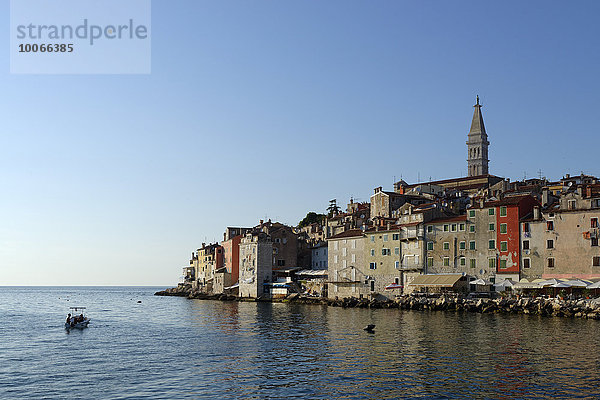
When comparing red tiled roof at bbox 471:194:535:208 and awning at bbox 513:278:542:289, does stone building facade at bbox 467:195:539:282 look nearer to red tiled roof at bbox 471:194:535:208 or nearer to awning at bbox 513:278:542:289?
red tiled roof at bbox 471:194:535:208

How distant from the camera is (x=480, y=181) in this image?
125 m

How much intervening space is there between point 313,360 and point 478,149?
143 metres

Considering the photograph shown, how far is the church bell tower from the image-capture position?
169750 millimetres

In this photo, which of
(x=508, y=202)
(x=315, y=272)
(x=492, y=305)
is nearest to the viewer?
(x=492, y=305)

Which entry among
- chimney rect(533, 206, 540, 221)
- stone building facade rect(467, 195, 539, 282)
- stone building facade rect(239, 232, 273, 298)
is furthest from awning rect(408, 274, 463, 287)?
stone building facade rect(239, 232, 273, 298)

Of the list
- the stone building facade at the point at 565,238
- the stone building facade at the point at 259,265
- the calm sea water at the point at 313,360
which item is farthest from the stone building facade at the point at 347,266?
the calm sea water at the point at 313,360

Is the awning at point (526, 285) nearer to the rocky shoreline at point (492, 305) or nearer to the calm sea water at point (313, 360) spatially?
the rocky shoreline at point (492, 305)

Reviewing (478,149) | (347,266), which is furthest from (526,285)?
(478,149)

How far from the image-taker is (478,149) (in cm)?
17025

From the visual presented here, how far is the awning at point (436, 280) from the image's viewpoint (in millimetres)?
77375

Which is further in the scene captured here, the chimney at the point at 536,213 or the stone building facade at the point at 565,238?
the chimney at the point at 536,213

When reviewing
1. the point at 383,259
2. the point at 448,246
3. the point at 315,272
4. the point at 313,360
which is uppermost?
the point at 448,246

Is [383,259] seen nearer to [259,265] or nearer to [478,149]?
[259,265]

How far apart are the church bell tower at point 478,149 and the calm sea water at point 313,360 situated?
11384 cm
